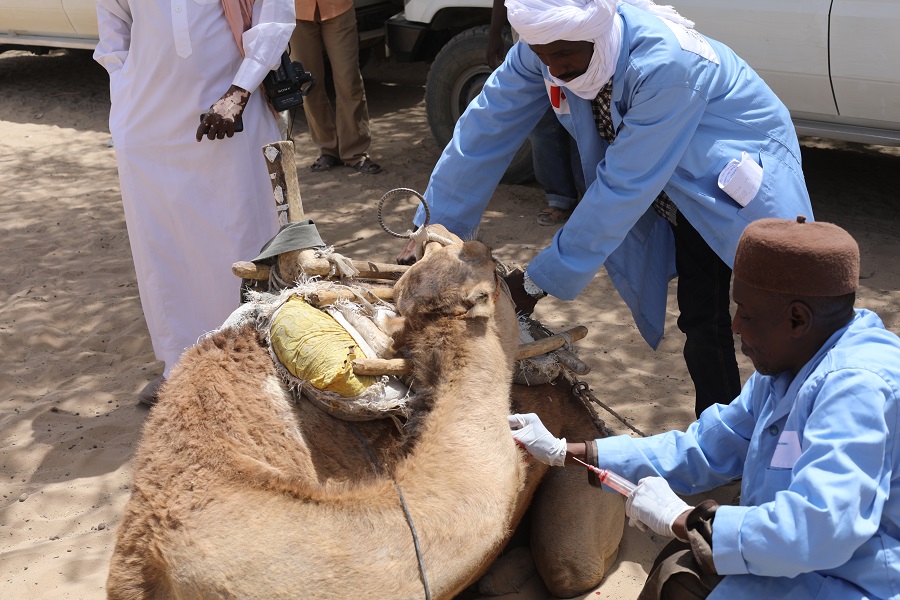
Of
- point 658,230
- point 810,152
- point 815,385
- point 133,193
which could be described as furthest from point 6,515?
point 810,152

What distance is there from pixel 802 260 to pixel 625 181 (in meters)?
1.23

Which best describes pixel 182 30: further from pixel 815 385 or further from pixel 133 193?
pixel 815 385

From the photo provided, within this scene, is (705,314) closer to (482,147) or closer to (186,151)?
(482,147)

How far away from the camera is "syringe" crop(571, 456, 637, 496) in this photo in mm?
2490

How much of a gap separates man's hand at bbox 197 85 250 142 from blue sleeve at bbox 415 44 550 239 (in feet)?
3.18

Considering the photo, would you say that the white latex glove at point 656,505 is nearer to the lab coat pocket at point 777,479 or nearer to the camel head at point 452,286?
the lab coat pocket at point 777,479

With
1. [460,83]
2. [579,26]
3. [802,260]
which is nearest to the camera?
[802,260]

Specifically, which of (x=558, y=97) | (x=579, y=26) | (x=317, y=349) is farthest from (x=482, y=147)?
(x=317, y=349)

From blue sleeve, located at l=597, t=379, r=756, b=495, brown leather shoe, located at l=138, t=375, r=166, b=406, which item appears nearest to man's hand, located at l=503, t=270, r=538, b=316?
blue sleeve, located at l=597, t=379, r=756, b=495

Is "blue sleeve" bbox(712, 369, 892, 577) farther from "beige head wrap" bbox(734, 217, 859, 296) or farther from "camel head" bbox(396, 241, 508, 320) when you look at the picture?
"camel head" bbox(396, 241, 508, 320)

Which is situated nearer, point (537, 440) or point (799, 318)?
point (799, 318)

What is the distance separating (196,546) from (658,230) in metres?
2.39

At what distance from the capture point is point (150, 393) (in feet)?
15.4

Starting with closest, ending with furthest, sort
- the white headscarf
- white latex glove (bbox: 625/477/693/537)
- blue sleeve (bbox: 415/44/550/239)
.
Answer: white latex glove (bbox: 625/477/693/537), the white headscarf, blue sleeve (bbox: 415/44/550/239)
